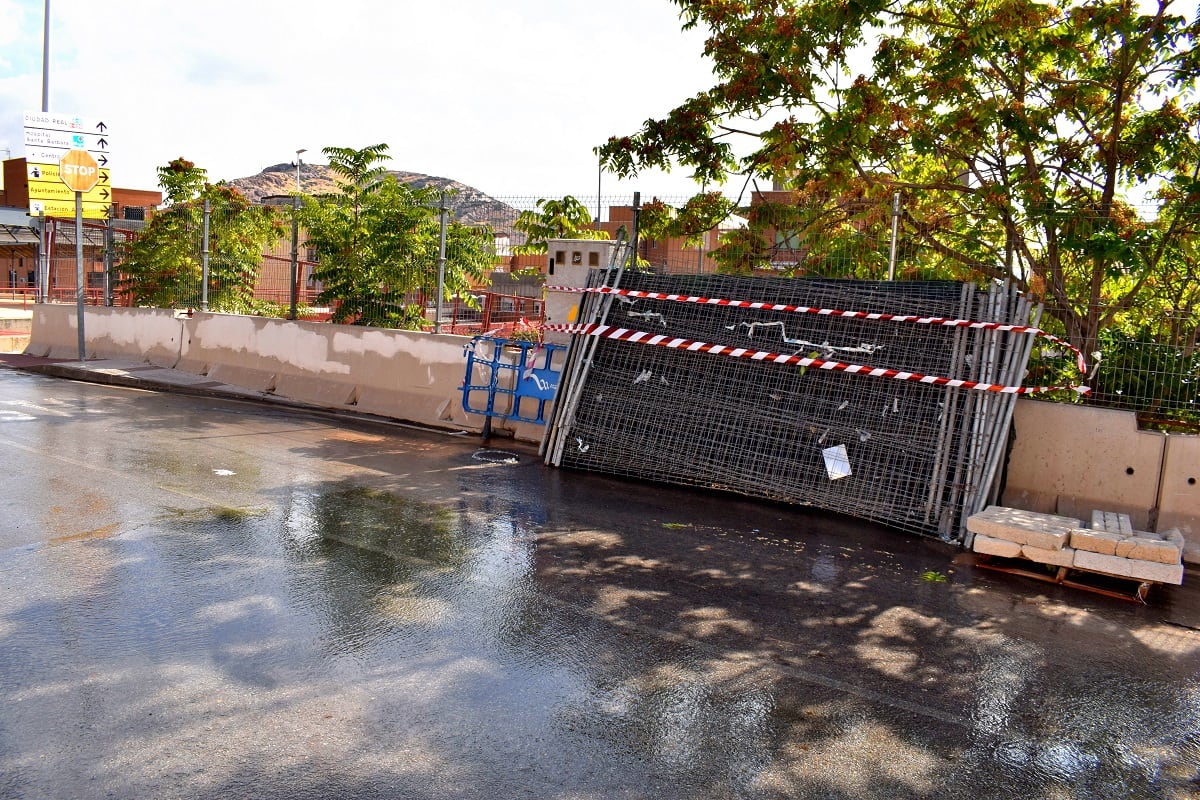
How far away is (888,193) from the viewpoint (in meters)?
14.0

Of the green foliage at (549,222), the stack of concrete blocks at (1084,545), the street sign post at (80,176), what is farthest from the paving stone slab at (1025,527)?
the street sign post at (80,176)

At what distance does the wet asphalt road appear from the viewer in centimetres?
414

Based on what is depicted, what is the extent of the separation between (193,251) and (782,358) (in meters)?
17.0

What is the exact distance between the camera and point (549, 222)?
18656 mm

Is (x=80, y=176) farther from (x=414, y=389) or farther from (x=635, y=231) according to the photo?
(x=635, y=231)

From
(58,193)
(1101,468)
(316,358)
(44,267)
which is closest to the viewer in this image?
(1101,468)

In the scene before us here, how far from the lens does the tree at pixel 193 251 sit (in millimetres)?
21391

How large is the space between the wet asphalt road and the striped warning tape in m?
1.59

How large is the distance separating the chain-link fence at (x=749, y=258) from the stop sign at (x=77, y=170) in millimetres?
1977

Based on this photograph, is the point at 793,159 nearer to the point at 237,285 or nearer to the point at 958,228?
the point at 958,228

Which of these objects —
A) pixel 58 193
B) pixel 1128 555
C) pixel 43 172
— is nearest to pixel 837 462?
pixel 1128 555

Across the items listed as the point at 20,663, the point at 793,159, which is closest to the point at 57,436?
the point at 20,663

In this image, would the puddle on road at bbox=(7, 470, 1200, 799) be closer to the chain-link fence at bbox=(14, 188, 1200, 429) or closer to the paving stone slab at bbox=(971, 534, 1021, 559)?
the paving stone slab at bbox=(971, 534, 1021, 559)

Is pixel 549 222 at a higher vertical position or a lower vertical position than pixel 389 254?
higher
